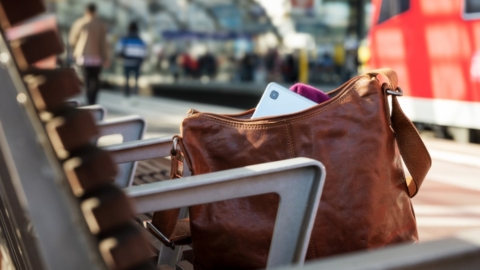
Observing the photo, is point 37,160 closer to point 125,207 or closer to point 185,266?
point 125,207

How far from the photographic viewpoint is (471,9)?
24.0 feet

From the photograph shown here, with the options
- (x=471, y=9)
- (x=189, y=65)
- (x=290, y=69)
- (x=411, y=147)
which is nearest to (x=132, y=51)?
(x=471, y=9)

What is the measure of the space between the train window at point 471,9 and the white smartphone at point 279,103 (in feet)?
19.3

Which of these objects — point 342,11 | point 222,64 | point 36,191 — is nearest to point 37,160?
point 36,191

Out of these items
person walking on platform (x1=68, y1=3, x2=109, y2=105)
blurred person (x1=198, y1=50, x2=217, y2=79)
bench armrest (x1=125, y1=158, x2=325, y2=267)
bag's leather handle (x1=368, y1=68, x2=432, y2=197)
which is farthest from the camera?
blurred person (x1=198, y1=50, x2=217, y2=79)

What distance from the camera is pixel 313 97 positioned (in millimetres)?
2047

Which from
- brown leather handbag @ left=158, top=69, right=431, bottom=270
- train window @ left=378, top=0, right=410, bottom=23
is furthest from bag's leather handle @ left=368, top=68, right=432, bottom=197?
train window @ left=378, top=0, right=410, bottom=23

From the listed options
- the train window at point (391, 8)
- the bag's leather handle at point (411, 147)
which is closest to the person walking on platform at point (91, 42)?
the train window at point (391, 8)

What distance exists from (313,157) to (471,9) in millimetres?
6181

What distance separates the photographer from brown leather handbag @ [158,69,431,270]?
5.72ft

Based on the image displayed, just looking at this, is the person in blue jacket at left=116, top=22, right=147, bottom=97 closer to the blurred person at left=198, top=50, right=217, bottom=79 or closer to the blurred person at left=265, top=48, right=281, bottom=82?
the blurred person at left=265, top=48, right=281, bottom=82

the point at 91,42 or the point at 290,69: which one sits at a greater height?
the point at 91,42

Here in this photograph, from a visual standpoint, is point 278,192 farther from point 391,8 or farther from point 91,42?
point 91,42

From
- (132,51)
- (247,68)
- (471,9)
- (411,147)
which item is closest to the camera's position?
(411,147)
